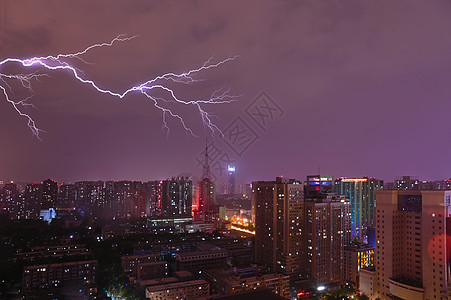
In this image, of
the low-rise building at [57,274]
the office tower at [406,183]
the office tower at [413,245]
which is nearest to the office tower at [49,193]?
the low-rise building at [57,274]

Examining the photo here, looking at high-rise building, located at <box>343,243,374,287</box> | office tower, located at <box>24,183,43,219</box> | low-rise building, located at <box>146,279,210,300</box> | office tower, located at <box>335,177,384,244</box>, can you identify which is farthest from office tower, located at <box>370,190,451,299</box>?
office tower, located at <box>24,183,43,219</box>

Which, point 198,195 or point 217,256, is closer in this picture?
point 217,256

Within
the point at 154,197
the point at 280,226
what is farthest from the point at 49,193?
the point at 280,226

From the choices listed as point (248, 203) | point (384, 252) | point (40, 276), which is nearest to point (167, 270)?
point (40, 276)

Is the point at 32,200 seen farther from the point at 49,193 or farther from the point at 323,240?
the point at 323,240

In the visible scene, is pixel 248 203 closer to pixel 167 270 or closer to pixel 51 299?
pixel 167 270
